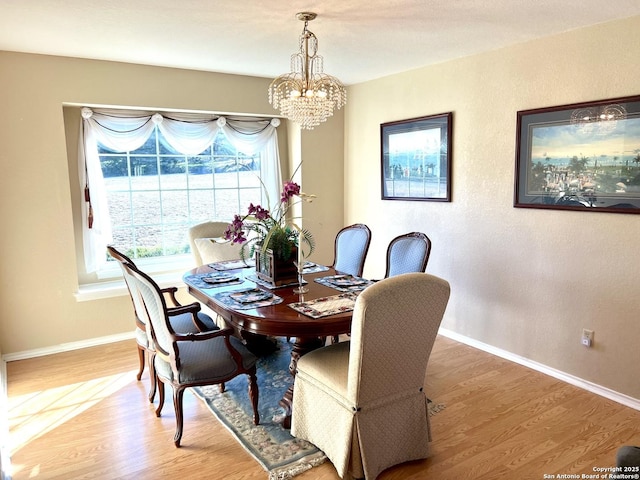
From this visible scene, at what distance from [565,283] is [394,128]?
222cm

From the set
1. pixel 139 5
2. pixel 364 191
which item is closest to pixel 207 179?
pixel 364 191

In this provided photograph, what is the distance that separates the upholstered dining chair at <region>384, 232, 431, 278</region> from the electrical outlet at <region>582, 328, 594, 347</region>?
3.95ft

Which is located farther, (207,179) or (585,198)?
(207,179)

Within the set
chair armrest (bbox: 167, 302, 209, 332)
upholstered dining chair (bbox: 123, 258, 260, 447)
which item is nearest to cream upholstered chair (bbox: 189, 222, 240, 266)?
chair armrest (bbox: 167, 302, 209, 332)

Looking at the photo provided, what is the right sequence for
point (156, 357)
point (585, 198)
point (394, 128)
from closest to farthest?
point (156, 357) → point (585, 198) → point (394, 128)

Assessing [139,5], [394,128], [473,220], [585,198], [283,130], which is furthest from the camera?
[283,130]

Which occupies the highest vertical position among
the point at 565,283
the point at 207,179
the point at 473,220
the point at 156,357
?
the point at 207,179

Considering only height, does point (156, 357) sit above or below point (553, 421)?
above

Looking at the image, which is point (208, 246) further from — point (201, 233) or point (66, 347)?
point (66, 347)

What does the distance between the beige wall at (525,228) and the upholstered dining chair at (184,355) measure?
2.20 metres

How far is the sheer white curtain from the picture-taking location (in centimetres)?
417

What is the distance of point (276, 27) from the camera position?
10.0 ft

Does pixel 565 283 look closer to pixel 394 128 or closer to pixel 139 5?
pixel 394 128

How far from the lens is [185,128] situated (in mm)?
4648
